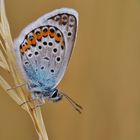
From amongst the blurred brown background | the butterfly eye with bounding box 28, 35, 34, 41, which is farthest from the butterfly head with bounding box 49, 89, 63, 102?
the blurred brown background

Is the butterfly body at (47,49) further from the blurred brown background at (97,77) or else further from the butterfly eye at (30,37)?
the blurred brown background at (97,77)

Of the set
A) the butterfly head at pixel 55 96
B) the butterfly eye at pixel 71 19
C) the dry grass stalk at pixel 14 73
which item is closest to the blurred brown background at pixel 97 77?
the butterfly head at pixel 55 96

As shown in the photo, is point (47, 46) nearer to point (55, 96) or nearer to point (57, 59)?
point (57, 59)

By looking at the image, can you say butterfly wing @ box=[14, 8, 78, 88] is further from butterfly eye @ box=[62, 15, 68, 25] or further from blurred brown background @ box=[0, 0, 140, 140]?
blurred brown background @ box=[0, 0, 140, 140]

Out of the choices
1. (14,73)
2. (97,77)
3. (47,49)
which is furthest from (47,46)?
(97,77)

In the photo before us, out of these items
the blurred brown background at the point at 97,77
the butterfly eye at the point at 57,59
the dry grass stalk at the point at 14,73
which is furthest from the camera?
the blurred brown background at the point at 97,77

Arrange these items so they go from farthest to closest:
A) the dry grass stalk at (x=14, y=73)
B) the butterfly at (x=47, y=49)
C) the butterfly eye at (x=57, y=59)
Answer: the butterfly eye at (x=57, y=59), the butterfly at (x=47, y=49), the dry grass stalk at (x=14, y=73)
